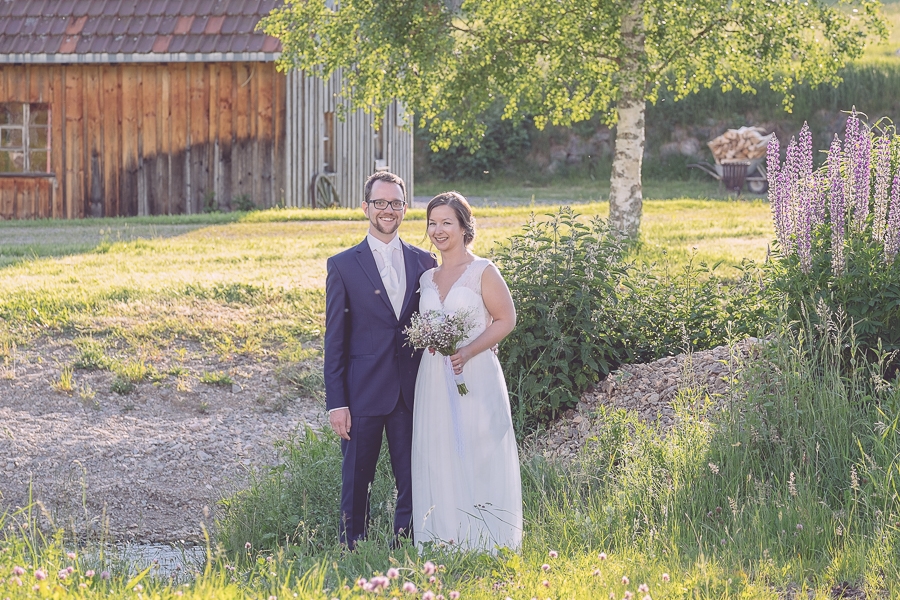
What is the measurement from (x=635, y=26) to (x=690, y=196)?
40.8 feet

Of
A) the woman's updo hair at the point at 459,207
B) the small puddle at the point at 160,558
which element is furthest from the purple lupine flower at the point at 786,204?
the small puddle at the point at 160,558

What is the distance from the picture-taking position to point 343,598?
359 cm

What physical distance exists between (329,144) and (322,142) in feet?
3.25

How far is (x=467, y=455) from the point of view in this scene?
16.8ft

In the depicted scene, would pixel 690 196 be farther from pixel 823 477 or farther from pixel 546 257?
pixel 823 477

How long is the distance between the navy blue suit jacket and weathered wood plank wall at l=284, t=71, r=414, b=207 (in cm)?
1266

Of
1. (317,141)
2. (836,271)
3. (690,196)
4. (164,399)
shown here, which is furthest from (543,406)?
(690,196)

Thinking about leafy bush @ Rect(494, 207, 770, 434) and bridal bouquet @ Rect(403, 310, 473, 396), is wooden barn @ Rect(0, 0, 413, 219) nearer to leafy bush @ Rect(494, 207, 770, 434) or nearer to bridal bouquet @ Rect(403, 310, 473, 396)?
leafy bush @ Rect(494, 207, 770, 434)

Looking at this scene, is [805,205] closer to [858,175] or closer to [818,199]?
[818,199]

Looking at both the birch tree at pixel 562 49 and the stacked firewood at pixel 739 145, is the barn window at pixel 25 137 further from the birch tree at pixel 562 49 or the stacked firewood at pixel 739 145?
Answer: the stacked firewood at pixel 739 145

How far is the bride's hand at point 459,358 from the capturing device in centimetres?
495

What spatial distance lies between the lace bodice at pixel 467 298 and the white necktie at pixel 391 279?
137 millimetres

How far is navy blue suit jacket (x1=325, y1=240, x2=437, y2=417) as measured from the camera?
5023 mm

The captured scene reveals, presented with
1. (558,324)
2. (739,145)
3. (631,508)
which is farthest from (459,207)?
(739,145)
